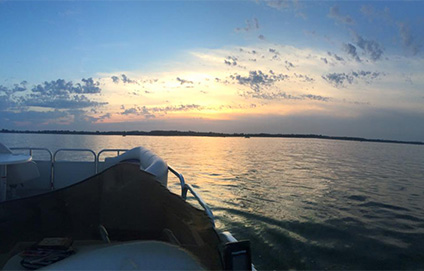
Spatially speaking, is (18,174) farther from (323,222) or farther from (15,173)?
(323,222)

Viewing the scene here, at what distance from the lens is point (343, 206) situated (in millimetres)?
10375

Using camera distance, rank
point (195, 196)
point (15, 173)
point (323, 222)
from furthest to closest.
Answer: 1. point (323, 222)
2. point (15, 173)
3. point (195, 196)

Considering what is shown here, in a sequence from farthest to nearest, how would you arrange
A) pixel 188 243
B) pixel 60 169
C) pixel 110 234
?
pixel 60 169
pixel 110 234
pixel 188 243

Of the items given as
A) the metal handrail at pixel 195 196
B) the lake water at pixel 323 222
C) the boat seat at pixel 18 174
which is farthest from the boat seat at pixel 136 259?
the boat seat at pixel 18 174

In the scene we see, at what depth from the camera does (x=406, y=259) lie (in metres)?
6.14

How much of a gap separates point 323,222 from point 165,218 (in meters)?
7.02

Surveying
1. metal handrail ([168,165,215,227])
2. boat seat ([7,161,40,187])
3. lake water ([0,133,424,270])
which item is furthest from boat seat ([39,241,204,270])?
boat seat ([7,161,40,187])

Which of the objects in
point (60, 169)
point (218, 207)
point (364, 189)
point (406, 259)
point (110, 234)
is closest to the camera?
point (110, 234)

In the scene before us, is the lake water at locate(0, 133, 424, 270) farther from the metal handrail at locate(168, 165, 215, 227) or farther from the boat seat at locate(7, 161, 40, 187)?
the boat seat at locate(7, 161, 40, 187)

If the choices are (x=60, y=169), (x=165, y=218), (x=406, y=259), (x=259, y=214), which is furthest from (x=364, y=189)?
(x=165, y=218)

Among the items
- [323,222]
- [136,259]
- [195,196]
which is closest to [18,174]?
[195,196]

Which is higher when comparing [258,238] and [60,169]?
[60,169]

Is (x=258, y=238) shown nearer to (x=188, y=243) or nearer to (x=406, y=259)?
(x=406, y=259)

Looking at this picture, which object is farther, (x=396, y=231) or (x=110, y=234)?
(x=396, y=231)
